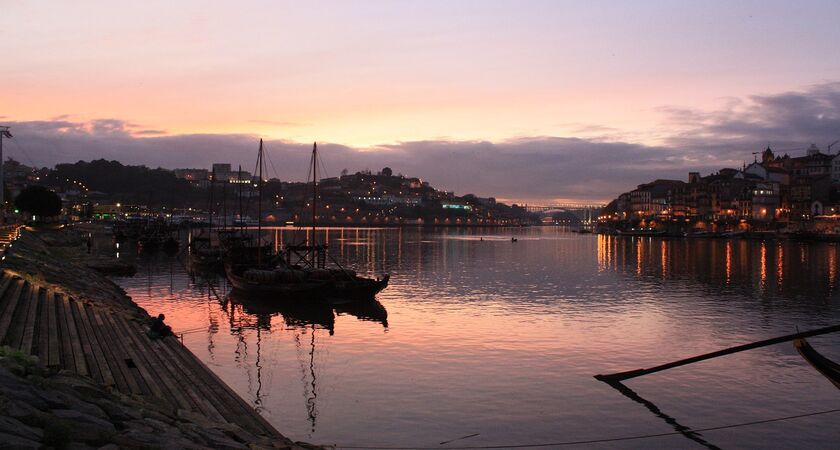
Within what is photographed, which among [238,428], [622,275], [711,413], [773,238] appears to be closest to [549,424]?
[711,413]

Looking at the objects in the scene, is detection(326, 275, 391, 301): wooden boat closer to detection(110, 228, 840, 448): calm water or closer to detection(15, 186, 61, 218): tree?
detection(110, 228, 840, 448): calm water

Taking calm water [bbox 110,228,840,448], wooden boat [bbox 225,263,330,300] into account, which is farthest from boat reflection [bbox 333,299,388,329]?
wooden boat [bbox 225,263,330,300]

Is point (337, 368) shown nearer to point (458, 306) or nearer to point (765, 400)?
point (765, 400)

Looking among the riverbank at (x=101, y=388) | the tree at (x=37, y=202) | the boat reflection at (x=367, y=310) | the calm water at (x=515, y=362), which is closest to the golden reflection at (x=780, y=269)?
the calm water at (x=515, y=362)

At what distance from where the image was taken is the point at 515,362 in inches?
1152

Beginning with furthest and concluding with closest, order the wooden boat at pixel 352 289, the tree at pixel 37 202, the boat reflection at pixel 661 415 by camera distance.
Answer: the tree at pixel 37 202
the wooden boat at pixel 352 289
the boat reflection at pixel 661 415

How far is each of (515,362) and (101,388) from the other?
18.9 meters

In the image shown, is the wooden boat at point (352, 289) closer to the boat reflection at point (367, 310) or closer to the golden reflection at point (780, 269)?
the boat reflection at point (367, 310)

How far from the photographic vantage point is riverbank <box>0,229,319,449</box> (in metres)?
10.8

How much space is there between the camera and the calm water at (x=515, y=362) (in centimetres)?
2055

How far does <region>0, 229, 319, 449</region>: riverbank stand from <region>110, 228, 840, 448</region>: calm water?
3.46m

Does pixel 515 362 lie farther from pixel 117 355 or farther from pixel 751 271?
pixel 751 271

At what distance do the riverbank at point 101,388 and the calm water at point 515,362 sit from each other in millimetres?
3456

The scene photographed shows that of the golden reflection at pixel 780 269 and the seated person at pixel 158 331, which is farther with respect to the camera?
the golden reflection at pixel 780 269
